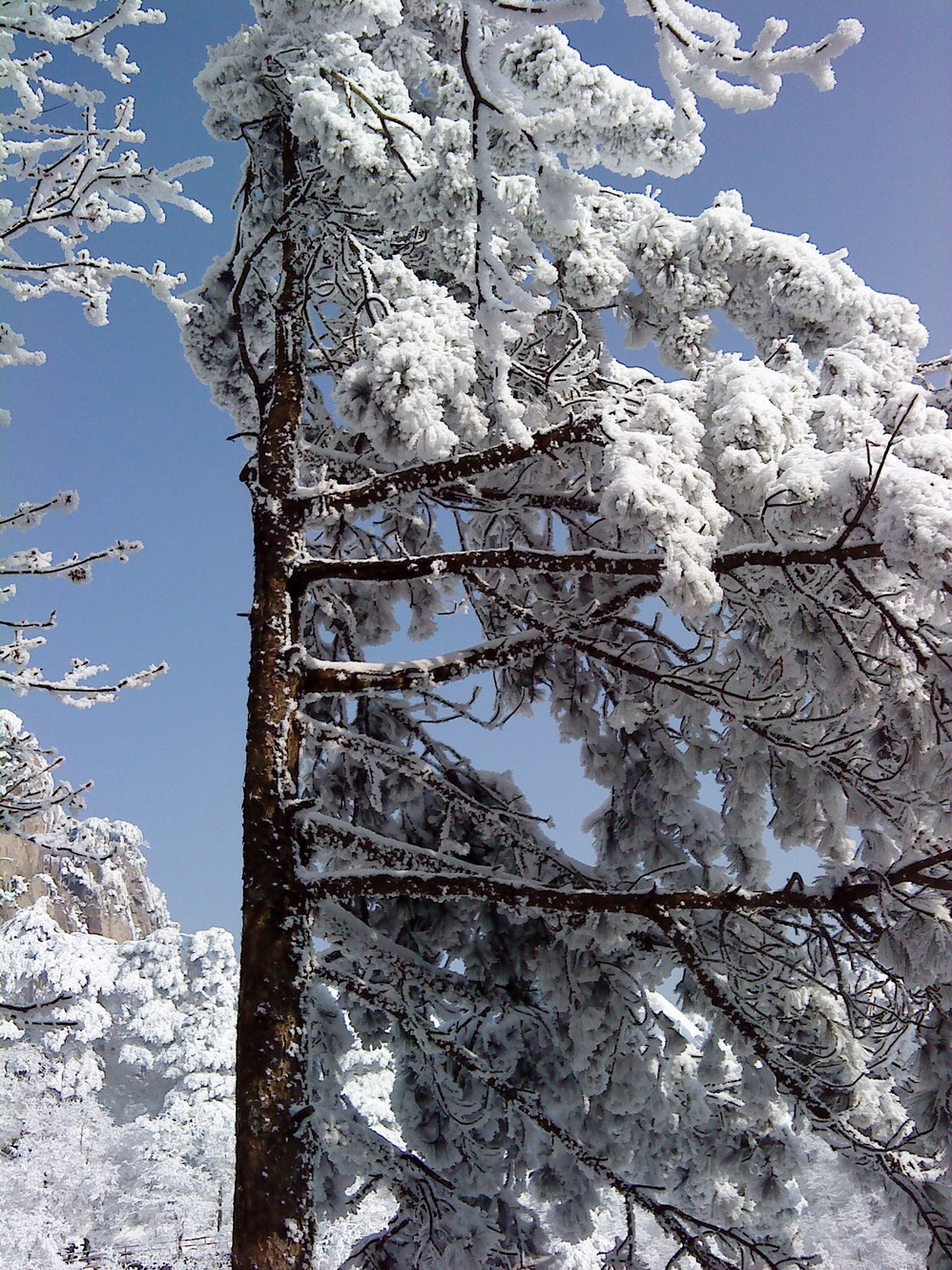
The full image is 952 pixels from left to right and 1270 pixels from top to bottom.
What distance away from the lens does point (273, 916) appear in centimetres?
486

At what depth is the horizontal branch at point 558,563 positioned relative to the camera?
4371 millimetres

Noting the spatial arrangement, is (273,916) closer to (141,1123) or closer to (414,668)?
(414,668)

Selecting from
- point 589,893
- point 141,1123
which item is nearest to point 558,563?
point 589,893

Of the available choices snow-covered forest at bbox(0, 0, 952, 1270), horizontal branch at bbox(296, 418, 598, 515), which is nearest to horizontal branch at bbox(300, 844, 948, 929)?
snow-covered forest at bbox(0, 0, 952, 1270)

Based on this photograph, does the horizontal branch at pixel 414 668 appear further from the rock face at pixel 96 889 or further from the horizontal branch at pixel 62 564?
the rock face at pixel 96 889

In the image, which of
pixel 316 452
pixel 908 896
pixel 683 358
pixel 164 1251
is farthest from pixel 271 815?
pixel 164 1251

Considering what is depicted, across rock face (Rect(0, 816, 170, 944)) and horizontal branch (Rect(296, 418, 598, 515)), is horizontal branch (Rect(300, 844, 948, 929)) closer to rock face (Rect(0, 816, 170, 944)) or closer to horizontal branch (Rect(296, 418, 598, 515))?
horizontal branch (Rect(296, 418, 598, 515))

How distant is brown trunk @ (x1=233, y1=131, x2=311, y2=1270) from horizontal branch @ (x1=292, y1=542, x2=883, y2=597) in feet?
1.11

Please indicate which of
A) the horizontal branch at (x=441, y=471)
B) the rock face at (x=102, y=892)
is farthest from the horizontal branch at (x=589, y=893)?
the rock face at (x=102, y=892)

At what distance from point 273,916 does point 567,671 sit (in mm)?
2948

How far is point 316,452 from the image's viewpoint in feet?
19.9

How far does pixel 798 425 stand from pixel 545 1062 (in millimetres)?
5071

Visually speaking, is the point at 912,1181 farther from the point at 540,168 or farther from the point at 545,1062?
the point at 540,168

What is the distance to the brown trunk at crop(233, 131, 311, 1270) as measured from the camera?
4.32 meters
